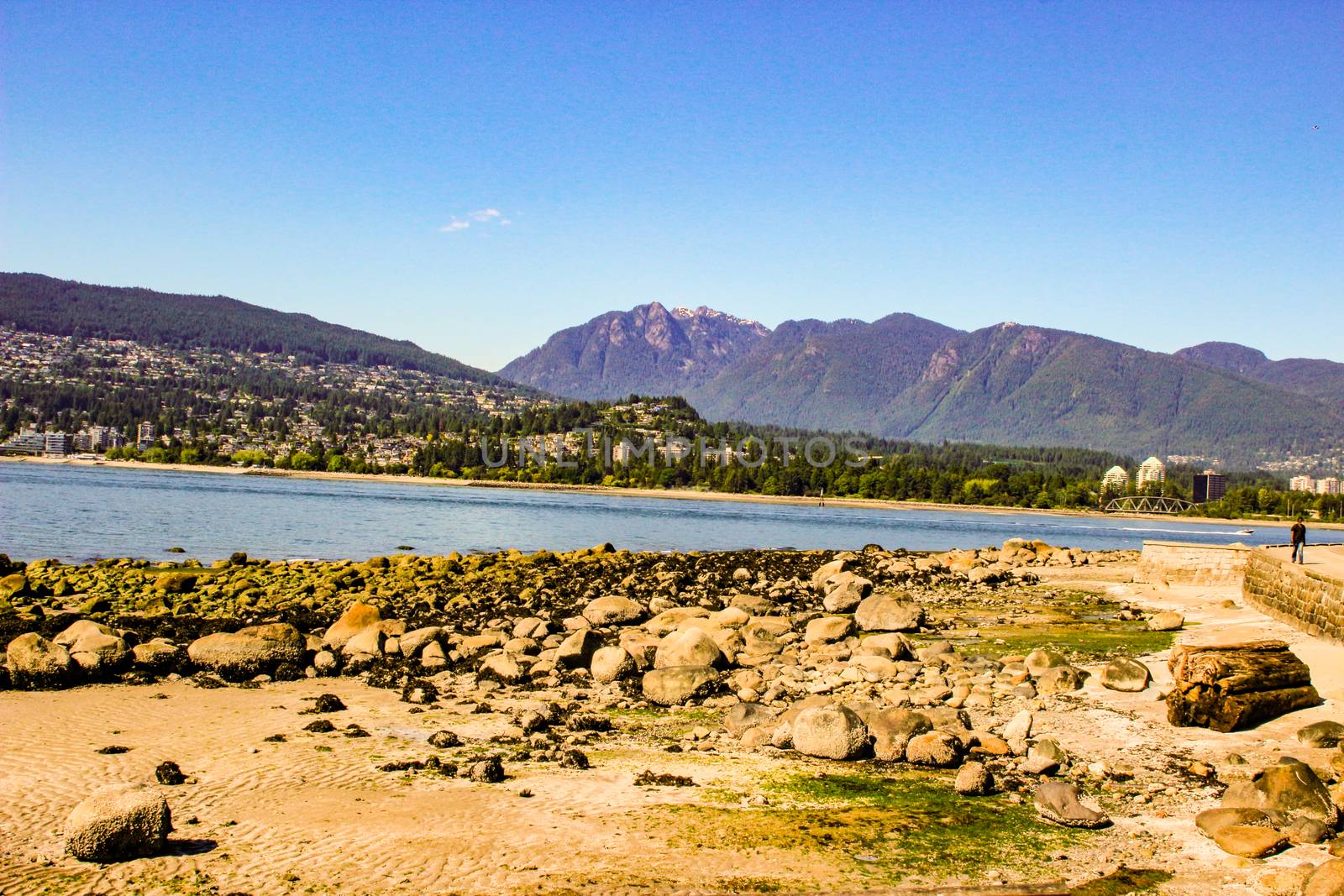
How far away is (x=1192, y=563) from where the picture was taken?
1332 inches

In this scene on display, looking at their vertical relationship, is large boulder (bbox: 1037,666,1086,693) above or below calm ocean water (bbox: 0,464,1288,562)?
above

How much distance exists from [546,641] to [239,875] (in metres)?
12.2

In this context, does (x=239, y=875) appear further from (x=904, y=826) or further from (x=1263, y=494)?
(x=1263, y=494)

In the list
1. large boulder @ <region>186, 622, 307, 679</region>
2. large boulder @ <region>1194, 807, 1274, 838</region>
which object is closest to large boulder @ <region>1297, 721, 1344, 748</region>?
large boulder @ <region>1194, 807, 1274, 838</region>

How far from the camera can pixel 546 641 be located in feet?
70.2

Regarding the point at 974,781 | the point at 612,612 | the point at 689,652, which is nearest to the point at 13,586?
the point at 612,612

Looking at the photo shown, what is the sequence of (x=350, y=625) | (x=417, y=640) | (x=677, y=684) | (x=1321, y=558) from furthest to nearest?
(x=1321, y=558) < (x=350, y=625) < (x=417, y=640) < (x=677, y=684)

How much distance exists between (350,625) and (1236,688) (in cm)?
1662

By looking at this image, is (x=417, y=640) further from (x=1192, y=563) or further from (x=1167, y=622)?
(x=1192, y=563)

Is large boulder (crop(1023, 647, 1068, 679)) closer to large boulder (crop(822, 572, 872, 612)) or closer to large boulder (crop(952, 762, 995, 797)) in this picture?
large boulder (crop(952, 762, 995, 797))

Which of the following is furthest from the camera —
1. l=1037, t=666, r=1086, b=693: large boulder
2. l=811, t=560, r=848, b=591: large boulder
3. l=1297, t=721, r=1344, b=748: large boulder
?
l=811, t=560, r=848, b=591: large boulder

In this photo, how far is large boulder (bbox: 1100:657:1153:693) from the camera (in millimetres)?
15789

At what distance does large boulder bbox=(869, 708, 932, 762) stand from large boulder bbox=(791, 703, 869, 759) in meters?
0.16

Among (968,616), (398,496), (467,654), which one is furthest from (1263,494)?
(467,654)
